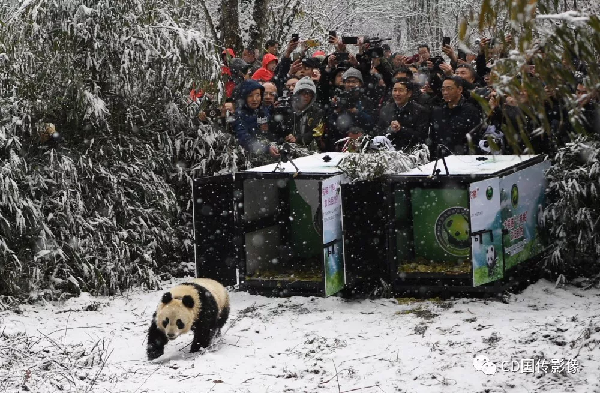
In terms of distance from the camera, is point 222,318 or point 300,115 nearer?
point 222,318

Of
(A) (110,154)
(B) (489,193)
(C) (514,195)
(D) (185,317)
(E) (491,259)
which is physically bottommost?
(D) (185,317)

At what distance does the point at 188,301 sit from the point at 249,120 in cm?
426

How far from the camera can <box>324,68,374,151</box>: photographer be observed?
40.0 feet

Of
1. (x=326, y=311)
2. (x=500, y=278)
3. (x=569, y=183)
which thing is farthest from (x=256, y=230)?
(x=569, y=183)

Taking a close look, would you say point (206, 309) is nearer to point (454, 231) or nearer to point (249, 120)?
point (454, 231)

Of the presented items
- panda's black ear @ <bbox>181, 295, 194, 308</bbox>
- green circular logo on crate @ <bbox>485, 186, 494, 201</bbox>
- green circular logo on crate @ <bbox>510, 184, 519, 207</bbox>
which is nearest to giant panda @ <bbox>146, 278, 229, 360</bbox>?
panda's black ear @ <bbox>181, 295, 194, 308</bbox>

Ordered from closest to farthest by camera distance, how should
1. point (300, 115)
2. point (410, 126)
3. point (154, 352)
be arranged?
1. point (154, 352)
2. point (410, 126)
3. point (300, 115)

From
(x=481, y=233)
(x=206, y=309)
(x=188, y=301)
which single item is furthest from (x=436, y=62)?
(x=188, y=301)

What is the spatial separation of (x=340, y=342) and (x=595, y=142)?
13.2ft

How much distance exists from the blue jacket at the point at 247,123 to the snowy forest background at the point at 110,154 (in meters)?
0.28

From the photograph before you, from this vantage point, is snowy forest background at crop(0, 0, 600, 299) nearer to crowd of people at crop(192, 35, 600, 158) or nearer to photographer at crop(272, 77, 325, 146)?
crowd of people at crop(192, 35, 600, 158)

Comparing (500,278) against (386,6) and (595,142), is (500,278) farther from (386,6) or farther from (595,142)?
(386,6)

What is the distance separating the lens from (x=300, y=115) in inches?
505

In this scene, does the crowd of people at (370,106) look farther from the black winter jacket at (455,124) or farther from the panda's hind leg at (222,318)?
the panda's hind leg at (222,318)
